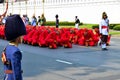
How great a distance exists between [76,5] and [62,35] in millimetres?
31129

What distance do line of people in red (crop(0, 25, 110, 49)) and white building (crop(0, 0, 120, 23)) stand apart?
22.9 metres

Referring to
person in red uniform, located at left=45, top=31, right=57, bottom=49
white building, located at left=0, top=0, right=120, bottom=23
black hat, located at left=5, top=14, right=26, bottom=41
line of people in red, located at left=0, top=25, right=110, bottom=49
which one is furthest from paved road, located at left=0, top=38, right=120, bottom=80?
white building, located at left=0, top=0, right=120, bottom=23

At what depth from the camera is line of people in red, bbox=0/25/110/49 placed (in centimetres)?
1927

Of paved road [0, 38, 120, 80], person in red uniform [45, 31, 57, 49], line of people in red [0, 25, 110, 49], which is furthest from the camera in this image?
line of people in red [0, 25, 110, 49]

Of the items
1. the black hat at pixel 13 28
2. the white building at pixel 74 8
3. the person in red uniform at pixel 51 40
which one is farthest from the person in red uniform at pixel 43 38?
the white building at pixel 74 8

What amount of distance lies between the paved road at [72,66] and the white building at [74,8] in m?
27.9

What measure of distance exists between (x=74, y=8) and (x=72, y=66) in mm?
38546

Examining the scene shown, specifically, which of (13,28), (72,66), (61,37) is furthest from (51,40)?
(13,28)

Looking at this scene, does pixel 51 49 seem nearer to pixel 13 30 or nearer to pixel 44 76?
pixel 44 76

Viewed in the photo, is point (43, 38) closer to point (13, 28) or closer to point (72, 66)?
point (72, 66)

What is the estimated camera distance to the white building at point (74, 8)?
145 feet

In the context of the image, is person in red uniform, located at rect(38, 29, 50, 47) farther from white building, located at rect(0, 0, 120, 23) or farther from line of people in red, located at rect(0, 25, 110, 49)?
white building, located at rect(0, 0, 120, 23)

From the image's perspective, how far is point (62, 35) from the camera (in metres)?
19.8

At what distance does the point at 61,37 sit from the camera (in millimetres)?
19719
